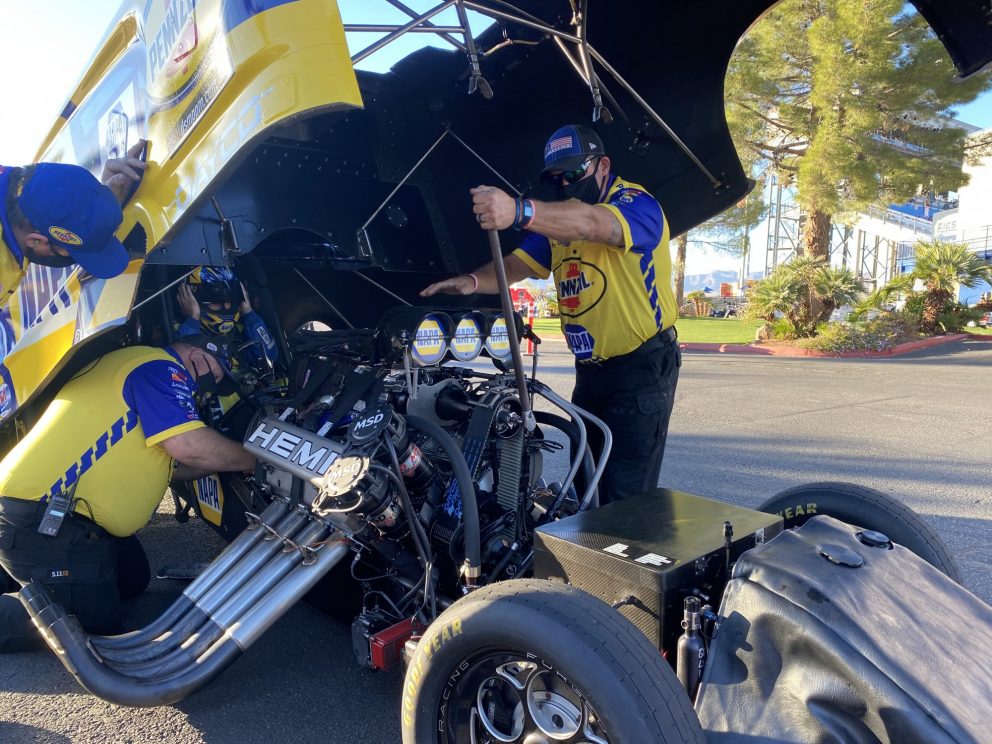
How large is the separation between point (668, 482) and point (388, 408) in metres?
3.16

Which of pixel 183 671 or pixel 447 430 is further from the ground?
pixel 447 430

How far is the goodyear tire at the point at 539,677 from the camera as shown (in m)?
1.41

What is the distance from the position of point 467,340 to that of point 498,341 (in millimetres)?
227

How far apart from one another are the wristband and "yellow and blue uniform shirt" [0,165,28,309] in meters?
1.96

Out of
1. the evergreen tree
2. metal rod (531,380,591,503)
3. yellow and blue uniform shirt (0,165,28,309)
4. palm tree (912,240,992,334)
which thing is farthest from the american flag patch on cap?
palm tree (912,240,992,334)

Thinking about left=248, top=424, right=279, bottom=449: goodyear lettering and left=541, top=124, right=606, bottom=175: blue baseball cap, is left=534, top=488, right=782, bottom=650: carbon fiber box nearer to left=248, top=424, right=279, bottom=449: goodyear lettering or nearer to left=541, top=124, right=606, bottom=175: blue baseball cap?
left=248, top=424, right=279, bottom=449: goodyear lettering

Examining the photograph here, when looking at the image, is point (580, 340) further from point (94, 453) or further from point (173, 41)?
point (94, 453)

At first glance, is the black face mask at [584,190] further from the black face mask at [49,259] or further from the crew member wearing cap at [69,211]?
the black face mask at [49,259]

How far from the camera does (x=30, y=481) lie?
8.55 feet

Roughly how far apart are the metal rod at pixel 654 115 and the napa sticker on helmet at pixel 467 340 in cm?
114

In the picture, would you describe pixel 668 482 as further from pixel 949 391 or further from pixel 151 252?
pixel 949 391

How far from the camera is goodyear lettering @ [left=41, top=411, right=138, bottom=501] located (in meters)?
2.64

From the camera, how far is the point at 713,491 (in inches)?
187

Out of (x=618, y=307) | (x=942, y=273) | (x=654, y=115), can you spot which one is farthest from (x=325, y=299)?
(x=942, y=273)
